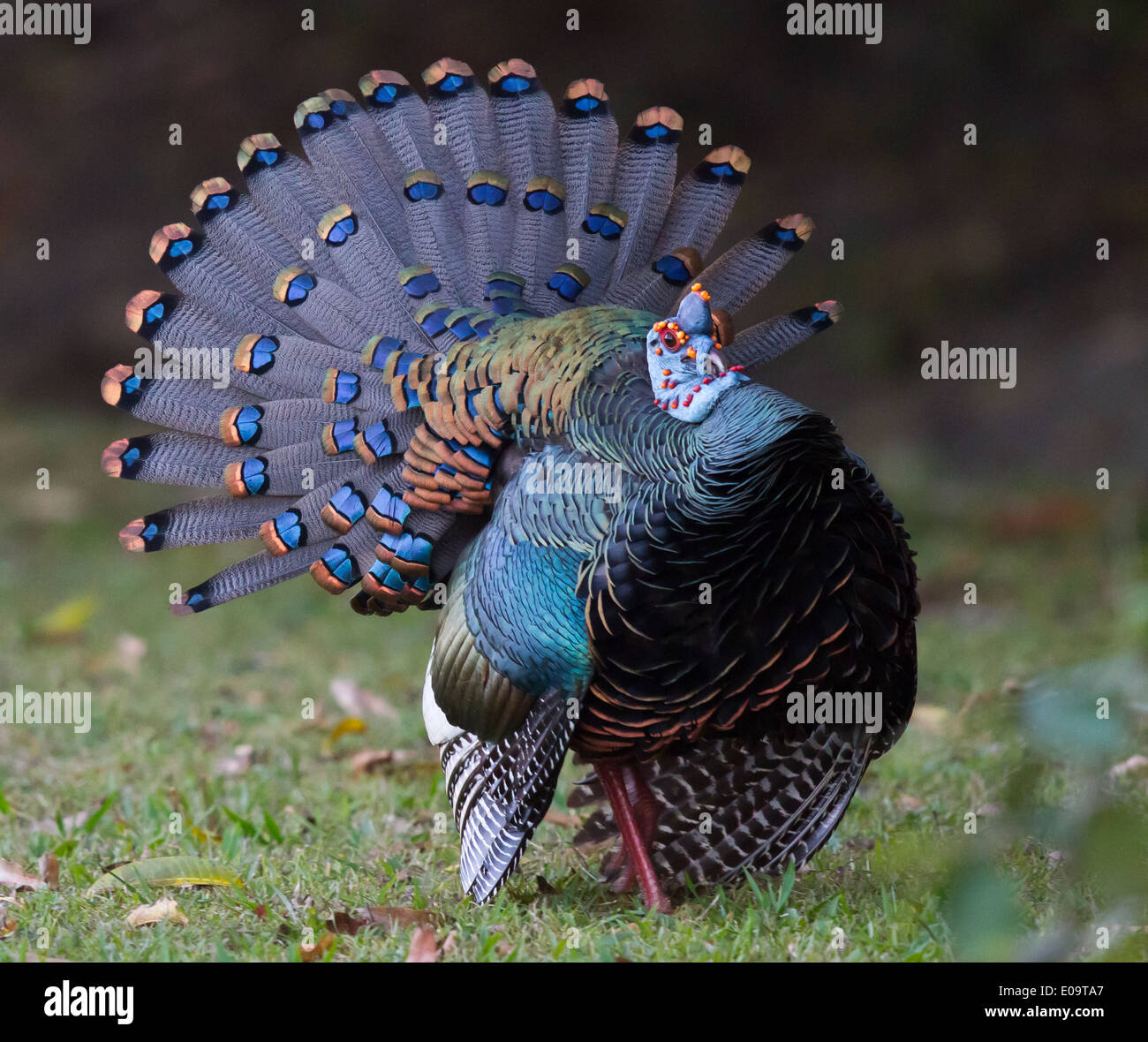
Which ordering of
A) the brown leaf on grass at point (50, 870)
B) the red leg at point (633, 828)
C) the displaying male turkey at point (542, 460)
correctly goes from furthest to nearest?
the brown leaf on grass at point (50, 870) → the red leg at point (633, 828) → the displaying male turkey at point (542, 460)

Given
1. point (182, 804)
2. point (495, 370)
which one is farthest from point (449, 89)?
point (182, 804)

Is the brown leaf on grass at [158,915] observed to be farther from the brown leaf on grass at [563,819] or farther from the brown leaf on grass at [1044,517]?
the brown leaf on grass at [1044,517]

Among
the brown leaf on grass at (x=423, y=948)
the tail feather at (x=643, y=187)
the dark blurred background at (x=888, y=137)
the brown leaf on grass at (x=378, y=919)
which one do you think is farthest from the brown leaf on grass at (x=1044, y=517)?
the brown leaf on grass at (x=423, y=948)

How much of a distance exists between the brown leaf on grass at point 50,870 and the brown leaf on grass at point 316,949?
0.85m

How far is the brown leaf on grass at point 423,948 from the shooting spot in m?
2.84

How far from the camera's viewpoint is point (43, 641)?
233 inches

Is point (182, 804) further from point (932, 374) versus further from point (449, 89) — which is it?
point (932, 374)

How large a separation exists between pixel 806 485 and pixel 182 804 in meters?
2.16

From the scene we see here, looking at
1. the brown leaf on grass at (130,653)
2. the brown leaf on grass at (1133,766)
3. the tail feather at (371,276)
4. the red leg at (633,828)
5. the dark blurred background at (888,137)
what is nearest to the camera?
the red leg at (633,828)

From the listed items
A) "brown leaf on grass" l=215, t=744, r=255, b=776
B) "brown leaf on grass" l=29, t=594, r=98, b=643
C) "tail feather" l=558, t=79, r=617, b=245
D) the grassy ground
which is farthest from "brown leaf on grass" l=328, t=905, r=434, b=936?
"brown leaf on grass" l=29, t=594, r=98, b=643

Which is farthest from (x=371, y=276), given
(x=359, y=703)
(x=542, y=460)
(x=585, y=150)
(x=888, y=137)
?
(x=888, y=137)

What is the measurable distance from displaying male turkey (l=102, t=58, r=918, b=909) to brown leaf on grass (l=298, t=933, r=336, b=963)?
1.23 ft

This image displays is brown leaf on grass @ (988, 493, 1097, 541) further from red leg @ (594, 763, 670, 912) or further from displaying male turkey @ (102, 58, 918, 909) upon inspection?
red leg @ (594, 763, 670, 912)

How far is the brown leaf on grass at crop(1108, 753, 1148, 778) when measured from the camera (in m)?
3.93
